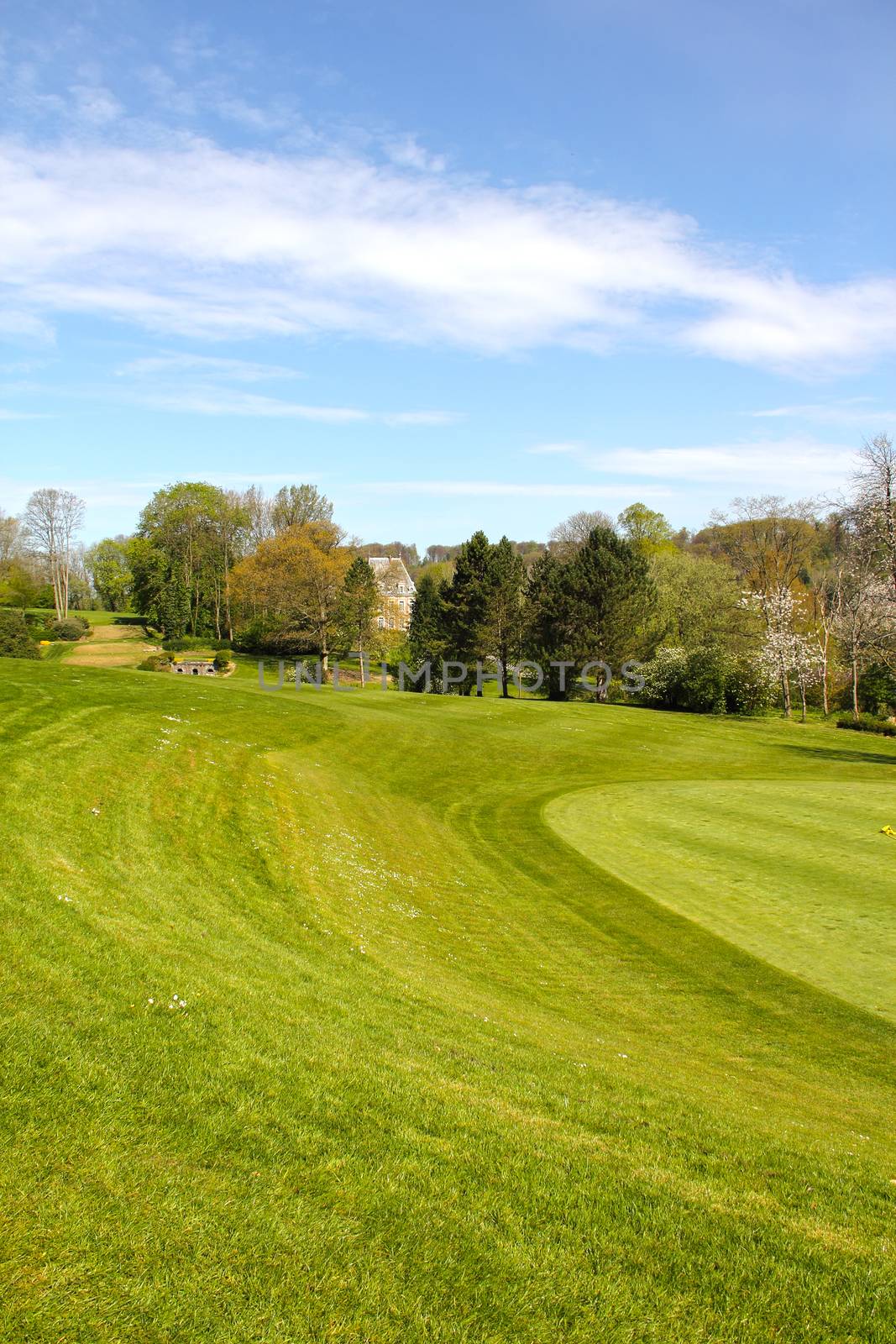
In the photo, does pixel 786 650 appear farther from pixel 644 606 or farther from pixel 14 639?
pixel 14 639

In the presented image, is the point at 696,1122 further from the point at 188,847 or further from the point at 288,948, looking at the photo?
the point at 188,847

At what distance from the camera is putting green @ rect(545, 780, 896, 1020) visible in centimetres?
1326

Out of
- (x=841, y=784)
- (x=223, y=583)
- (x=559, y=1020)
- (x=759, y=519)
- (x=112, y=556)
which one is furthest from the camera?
(x=112, y=556)

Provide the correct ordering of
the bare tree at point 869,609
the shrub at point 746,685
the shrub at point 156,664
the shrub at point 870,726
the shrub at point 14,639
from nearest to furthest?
the bare tree at point 869,609, the shrub at point 870,726, the shrub at point 14,639, the shrub at point 746,685, the shrub at point 156,664

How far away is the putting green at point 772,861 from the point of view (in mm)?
13258

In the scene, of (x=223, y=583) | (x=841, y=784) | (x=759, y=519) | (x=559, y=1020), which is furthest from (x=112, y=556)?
(x=559, y=1020)

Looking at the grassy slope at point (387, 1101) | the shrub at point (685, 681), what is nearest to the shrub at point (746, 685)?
the shrub at point (685, 681)

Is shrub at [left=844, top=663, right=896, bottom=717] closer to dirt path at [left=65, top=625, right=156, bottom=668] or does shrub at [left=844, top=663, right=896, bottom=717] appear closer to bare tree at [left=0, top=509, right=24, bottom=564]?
dirt path at [left=65, top=625, right=156, bottom=668]

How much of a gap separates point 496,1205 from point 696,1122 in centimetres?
285

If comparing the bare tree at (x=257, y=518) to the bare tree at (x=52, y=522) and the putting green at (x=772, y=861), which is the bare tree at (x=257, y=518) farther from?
the putting green at (x=772, y=861)

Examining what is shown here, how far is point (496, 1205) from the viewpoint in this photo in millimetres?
5559

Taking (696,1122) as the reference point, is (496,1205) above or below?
above

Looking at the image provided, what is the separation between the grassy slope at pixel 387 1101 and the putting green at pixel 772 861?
0.78m

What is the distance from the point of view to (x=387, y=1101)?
681 cm
